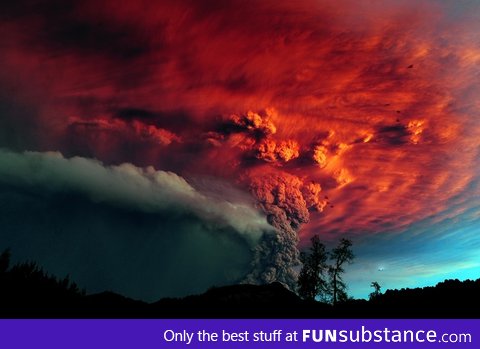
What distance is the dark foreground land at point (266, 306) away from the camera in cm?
3050

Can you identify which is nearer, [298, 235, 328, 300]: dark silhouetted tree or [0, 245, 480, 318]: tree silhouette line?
[0, 245, 480, 318]: tree silhouette line

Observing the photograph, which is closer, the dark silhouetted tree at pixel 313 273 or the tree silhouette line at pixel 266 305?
the tree silhouette line at pixel 266 305

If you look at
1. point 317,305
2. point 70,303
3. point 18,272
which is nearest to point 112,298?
point 70,303

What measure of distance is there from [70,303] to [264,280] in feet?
435

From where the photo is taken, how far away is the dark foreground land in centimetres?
3050

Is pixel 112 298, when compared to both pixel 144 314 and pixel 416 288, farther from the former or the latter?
pixel 416 288

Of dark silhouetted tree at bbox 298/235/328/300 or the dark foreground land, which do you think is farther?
dark silhouetted tree at bbox 298/235/328/300

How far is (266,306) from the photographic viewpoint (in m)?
39.0

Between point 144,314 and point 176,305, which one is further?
point 176,305

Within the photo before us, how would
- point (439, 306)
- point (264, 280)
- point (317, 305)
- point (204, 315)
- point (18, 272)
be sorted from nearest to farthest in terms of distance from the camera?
point (439, 306)
point (204, 315)
point (317, 305)
point (18, 272)
point (264, 280)

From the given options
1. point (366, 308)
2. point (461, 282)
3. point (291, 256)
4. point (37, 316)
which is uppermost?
point (291, 256)

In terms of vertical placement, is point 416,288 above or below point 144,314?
above

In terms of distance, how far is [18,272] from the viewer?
88.0m

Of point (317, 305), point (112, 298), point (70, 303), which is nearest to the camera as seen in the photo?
point (317, 305)
